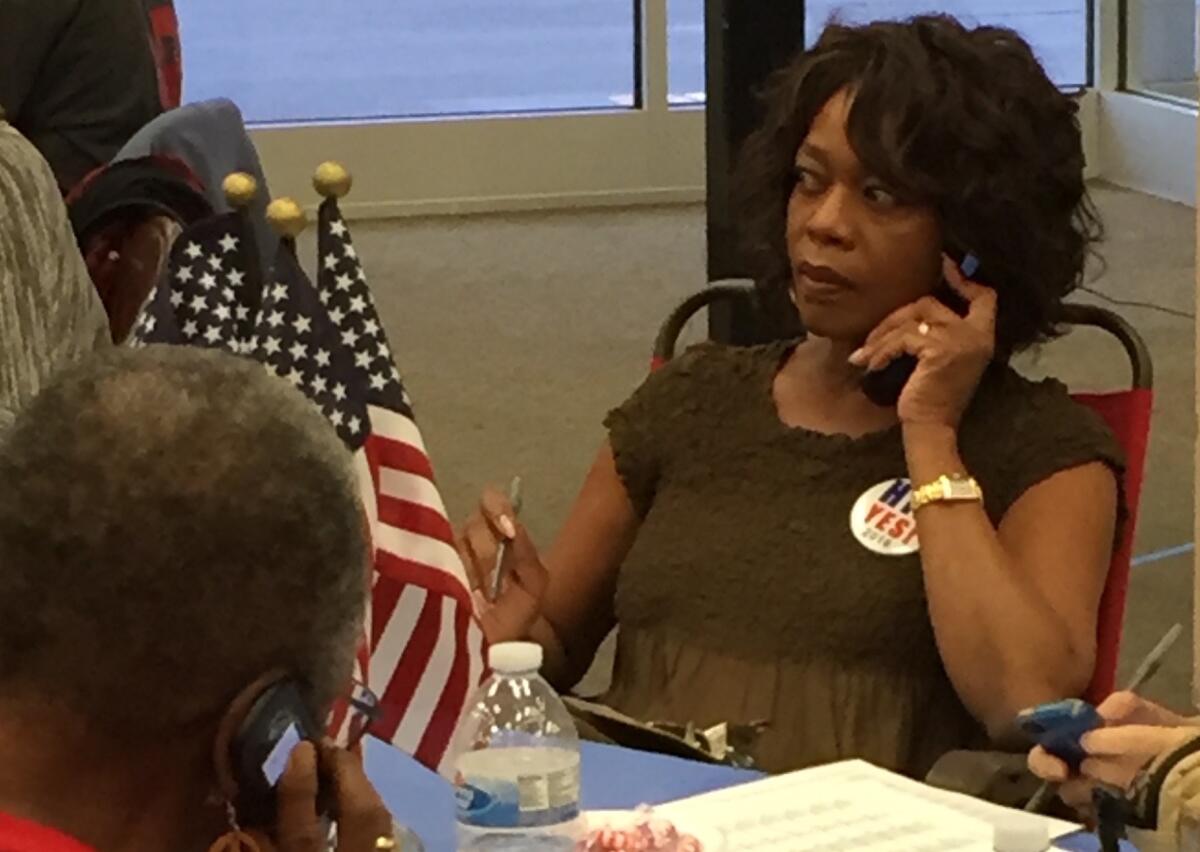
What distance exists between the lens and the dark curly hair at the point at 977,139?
2.25 metres

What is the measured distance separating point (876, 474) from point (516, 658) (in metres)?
0.60

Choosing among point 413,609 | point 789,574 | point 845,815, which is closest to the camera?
point 845,815

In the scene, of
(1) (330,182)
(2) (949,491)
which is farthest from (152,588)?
(2) (949,491)

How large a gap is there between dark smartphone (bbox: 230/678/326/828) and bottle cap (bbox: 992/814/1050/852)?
0.66 meters

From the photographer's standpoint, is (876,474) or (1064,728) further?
(876,474)

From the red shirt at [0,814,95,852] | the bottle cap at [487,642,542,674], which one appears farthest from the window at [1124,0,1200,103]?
the red shirt at [0,814,95,852]

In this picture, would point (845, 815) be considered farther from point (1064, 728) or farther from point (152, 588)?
point (152, 588)

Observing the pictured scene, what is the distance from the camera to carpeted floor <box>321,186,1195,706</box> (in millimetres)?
4914

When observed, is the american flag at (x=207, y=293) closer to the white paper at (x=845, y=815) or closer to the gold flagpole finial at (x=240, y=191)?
the gold flagpole finial at (x=240, y=191)

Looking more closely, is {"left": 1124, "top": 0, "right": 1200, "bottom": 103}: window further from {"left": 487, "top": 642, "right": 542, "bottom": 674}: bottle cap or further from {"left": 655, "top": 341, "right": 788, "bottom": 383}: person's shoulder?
{"left": 487, "top": 642, "right": 542, "bottom": 674}: bottle cap

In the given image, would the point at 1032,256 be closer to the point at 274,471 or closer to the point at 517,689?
the point at 517,689

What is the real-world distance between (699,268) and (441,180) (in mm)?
1490

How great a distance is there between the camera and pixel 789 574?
2244 millimetres

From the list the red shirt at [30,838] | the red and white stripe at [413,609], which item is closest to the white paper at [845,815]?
the red and white stripe at [413,609]
